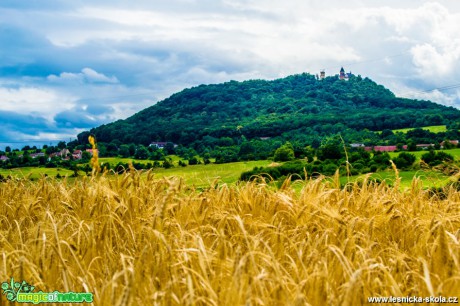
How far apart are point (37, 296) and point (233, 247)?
1520mm

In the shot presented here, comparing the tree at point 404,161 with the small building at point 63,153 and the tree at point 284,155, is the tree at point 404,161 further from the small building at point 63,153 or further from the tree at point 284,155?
the small building at point 63,153

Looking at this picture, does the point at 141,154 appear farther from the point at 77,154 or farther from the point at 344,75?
the point at 344,75

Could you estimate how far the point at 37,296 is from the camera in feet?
8.61

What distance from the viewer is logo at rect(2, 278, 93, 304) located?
2.58 metres

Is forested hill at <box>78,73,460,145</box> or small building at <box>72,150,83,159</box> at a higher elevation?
forested hill at <box>78,73,460,145</box>

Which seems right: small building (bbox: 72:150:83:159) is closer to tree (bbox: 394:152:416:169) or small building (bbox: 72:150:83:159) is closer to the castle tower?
tree (bbox: 394:152:416:169)

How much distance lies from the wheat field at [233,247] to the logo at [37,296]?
0.08 metres

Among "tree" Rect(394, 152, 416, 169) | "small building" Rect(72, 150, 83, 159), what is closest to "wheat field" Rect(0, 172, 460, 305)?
"tree" Rect(394, 152, 416, 169)

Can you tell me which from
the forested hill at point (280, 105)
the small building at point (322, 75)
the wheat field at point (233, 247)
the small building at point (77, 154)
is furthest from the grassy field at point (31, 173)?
the small building at point (322, 75)

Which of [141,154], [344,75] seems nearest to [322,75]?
[344,75]

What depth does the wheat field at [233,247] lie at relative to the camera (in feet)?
8.43

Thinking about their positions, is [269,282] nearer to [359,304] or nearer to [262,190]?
[359,304]

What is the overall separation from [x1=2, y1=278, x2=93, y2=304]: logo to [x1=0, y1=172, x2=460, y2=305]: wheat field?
0.08 metres

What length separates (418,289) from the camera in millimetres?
2693
